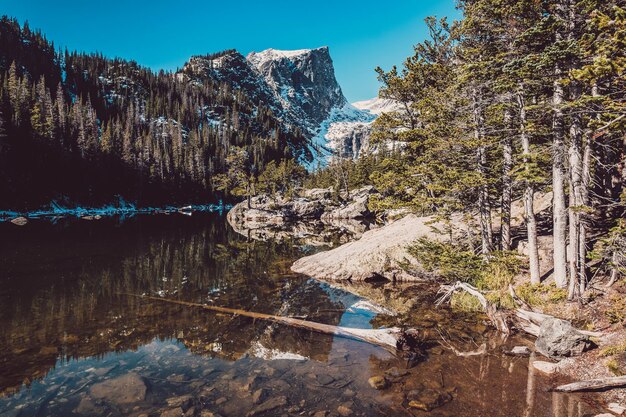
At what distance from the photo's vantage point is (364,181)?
257 ft

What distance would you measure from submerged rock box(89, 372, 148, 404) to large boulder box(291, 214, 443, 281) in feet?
36.6

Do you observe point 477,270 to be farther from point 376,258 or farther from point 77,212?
point 77,212

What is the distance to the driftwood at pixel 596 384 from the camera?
6.41m

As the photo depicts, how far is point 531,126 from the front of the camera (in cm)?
1024

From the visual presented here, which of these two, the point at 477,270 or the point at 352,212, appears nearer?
the point at 477,270

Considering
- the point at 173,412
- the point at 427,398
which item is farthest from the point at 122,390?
the point at 427,398

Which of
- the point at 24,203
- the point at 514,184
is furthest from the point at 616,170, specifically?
the point at 24,203

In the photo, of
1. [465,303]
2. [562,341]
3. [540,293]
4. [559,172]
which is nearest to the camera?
[562,341]

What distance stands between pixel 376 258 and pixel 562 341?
9773 mm

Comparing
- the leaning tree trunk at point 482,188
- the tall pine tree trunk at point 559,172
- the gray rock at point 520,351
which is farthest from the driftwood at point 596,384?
the leaning tree trunk at point 482,188

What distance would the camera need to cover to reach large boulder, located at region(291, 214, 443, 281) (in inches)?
661

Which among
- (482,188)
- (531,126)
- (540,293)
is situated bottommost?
(540,293)

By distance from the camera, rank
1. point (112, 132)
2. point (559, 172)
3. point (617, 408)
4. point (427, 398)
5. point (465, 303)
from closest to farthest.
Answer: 1. point (617, 408)
2. point (427, 398)
3. point (559, 172)
4. point (465, 303)
5. point (112, 132)

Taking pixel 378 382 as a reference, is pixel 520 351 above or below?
above
